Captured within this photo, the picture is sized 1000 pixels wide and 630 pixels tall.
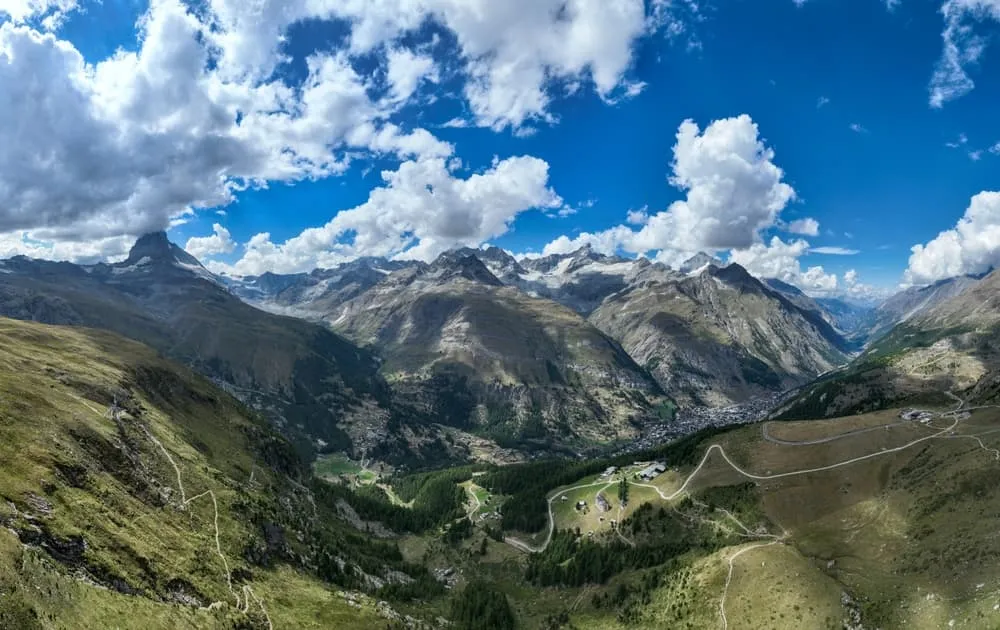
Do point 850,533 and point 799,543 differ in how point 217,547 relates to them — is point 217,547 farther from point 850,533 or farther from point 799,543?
point 850,533

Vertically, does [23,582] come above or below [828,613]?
above

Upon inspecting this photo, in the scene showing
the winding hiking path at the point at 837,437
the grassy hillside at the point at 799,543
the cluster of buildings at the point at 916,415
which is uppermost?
the cluster of buildings at the point at 916,415

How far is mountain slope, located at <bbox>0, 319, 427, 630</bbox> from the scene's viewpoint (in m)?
70.6

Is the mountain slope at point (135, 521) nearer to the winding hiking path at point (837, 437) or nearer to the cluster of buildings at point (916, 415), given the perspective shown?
the winding hiking path at point (837, 437)

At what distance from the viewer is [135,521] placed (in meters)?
96.8

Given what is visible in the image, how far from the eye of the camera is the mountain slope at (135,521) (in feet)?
232

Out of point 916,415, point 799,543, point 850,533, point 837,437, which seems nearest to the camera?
point 850,533

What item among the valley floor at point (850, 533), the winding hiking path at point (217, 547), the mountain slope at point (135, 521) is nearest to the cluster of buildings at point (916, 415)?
the valley floor at point (850, 533)

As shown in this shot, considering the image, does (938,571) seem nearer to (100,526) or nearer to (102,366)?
(100,526)

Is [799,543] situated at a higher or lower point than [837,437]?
lower

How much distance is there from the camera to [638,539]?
174 meters

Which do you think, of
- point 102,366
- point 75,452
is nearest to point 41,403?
point 75,452

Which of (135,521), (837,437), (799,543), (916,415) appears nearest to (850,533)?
(799,543)

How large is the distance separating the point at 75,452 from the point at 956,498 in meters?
180
